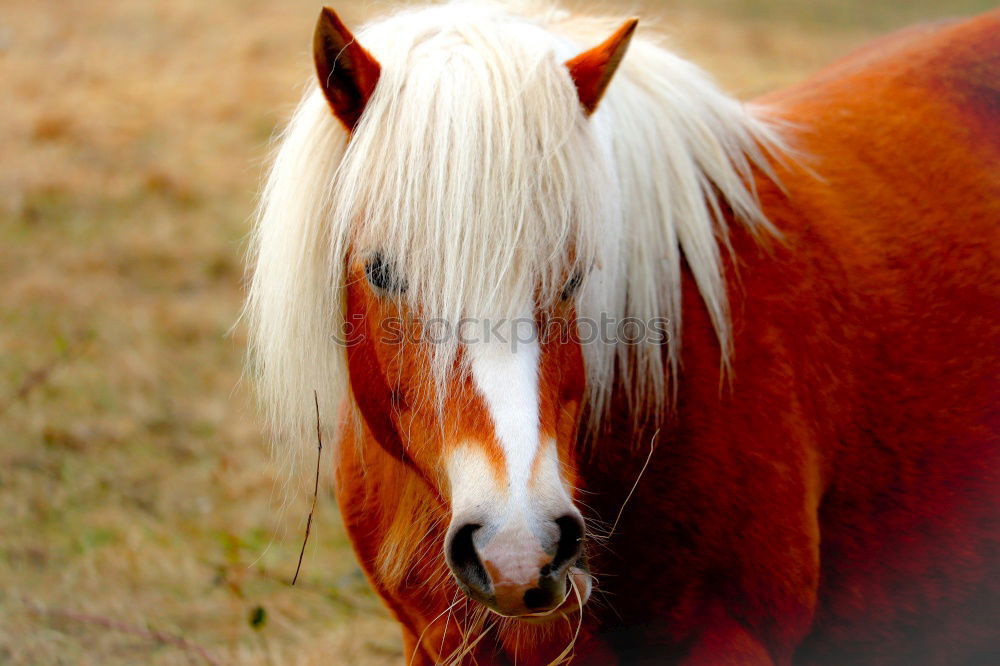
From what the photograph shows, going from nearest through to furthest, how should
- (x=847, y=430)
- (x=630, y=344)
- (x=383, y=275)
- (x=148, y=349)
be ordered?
(x=383, y=275), (x=630, y=344), (x=847, y=430), (x=148, y=349)

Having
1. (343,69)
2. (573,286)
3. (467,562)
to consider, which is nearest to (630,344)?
(573,286)

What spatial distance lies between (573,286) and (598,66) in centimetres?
39

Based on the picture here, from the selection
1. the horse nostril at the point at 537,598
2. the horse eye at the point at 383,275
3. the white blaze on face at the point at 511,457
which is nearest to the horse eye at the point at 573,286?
the white blaze on face at the point at 511,457

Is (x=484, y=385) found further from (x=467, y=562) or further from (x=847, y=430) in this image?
(x=847, y=430)

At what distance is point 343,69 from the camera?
5.17 feet

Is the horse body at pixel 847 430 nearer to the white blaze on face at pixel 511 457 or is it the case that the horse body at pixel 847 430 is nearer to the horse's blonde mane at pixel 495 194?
the horse's blonde mane at pixel 495 194

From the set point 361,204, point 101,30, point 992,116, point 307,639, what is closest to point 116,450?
point 307,639

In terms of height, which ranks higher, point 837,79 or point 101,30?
point 101,30

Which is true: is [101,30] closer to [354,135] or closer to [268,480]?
[268,480]

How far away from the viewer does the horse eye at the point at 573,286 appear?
156 centimetres

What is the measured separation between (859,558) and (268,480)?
2585 millimetres

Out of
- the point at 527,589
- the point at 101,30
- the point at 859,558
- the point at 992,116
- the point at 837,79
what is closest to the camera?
the point at 527,589

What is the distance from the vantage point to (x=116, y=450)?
12.8ft

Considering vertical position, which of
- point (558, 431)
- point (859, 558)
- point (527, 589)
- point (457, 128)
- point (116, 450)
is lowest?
point (116, 450)
